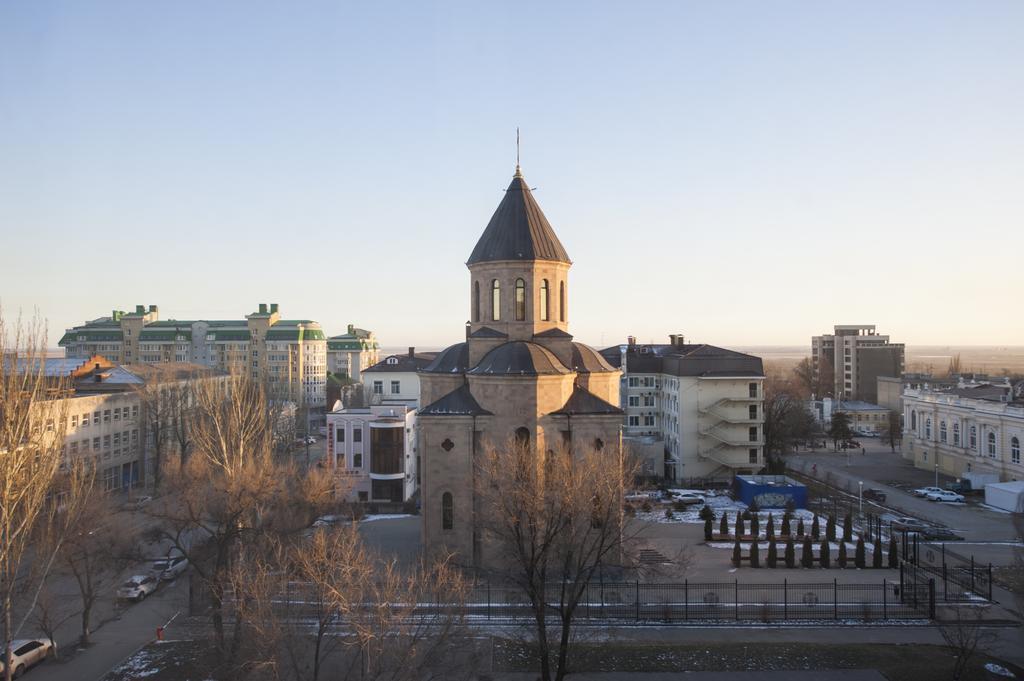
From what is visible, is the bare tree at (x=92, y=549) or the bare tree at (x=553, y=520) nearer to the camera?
the bare tree at (x=553, y=520)

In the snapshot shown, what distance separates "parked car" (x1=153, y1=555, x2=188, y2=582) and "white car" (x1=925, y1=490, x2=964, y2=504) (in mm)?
37257

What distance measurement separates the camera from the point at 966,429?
4325 centimetres

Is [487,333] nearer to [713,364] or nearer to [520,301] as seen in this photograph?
[520,301]

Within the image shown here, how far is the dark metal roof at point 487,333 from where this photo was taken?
27.7 meters

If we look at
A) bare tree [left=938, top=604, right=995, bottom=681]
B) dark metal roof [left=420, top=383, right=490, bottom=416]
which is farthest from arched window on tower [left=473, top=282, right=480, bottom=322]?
bare tree [left=938, top=604, right=995, bottom=681]

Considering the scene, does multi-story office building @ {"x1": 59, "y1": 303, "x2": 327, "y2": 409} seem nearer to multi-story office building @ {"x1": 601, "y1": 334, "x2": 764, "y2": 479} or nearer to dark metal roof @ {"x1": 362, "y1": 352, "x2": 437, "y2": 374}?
dark metal roof @ {"x1": 362, "y1": 352, "x2": 437, "y2": 374}

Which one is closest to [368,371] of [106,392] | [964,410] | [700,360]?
[106,392]

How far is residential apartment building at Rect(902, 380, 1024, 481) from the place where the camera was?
39.6 m

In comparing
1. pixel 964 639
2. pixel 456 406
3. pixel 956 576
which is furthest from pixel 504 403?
pixel 956 576

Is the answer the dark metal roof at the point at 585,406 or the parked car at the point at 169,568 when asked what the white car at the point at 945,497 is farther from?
the parked car at the point at 169,568

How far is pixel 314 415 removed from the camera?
8031cm

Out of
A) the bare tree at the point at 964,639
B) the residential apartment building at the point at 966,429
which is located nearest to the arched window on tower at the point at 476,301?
the bare tree at the point at 964,639

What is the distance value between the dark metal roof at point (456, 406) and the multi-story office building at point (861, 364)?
74583 millimetres

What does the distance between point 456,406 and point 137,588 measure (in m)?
12.2
